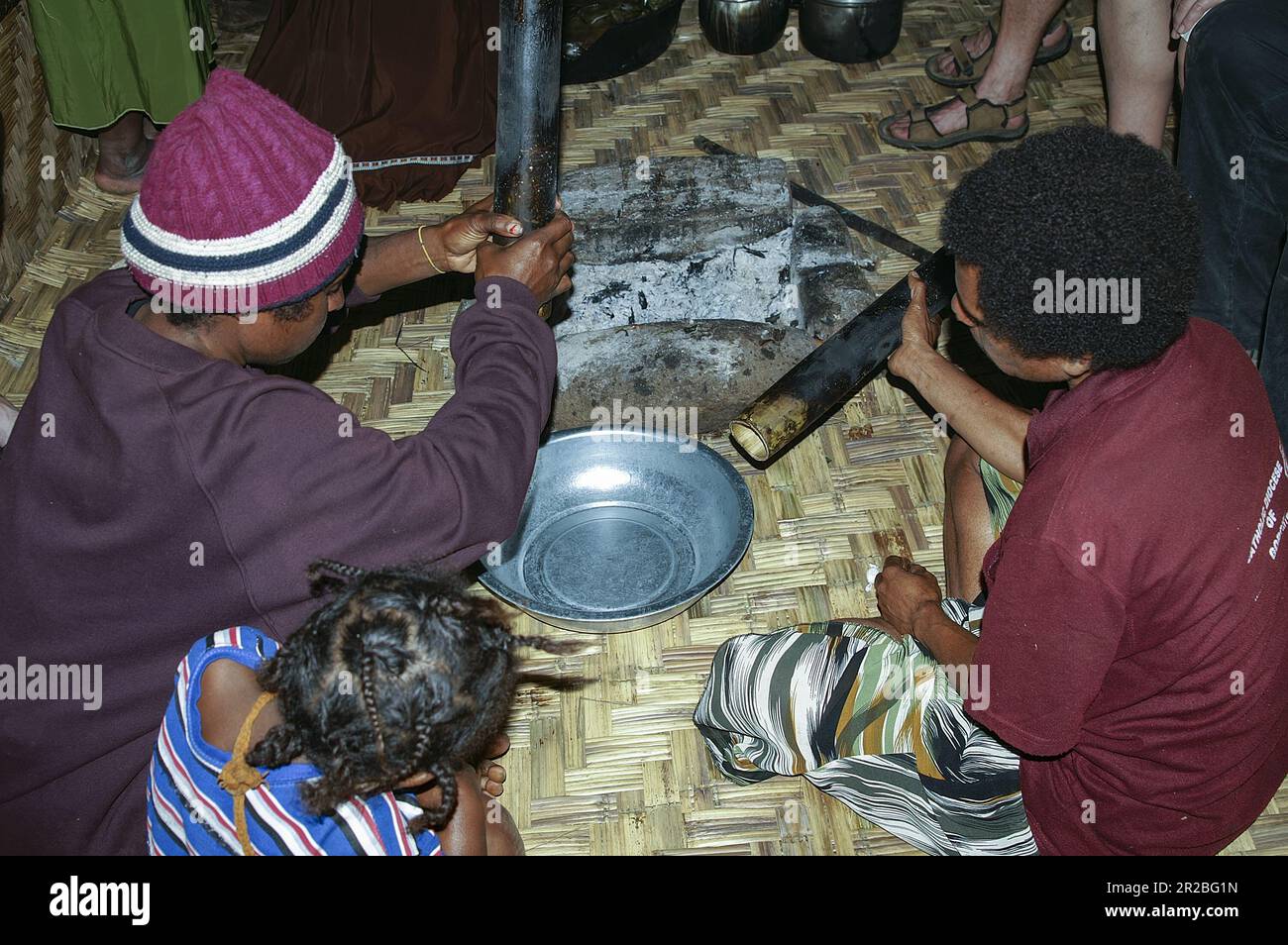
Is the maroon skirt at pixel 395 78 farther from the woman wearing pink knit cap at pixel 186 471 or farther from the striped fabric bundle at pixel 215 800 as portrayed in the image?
the striped fabric bundle at pixel 215 800

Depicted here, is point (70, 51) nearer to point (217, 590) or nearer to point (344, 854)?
point (217, 590)

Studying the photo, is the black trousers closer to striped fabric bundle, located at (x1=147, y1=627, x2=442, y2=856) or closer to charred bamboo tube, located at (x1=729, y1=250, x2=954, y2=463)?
charred bamboo tube, located at (x1=729, y1=250, x2=954, y2=463)

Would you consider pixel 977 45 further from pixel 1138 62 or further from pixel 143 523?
pixel 143 523

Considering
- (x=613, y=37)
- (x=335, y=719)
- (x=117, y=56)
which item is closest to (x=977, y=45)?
(x=613, y=37)

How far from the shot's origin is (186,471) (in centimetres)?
158

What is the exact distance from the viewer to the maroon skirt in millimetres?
3994

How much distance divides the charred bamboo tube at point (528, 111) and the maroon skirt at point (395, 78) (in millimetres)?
1915

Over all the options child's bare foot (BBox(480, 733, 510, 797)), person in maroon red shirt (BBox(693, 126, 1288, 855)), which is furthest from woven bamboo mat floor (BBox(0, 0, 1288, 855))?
person in maroon red shirt (BBox(693, 126, 1288, 855))

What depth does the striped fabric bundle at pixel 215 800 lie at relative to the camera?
1586 millimetres

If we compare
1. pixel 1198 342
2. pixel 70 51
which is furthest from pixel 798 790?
pixel 70 51

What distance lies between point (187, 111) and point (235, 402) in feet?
1.38

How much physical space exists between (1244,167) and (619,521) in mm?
1822

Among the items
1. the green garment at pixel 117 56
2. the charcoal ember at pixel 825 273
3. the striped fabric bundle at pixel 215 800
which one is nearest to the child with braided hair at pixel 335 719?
the striped fabric bundle at pixel 215 800

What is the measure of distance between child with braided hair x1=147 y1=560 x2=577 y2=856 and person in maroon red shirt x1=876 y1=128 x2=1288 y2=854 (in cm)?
78
